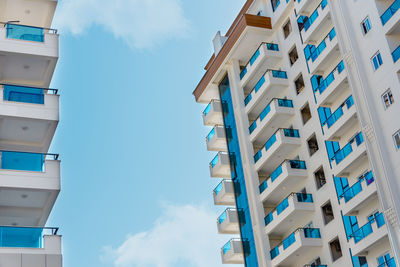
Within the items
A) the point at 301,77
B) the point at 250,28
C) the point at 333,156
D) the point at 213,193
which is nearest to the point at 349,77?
the point at 333,156

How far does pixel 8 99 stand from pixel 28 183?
3.25m

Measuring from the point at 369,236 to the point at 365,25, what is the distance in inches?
438

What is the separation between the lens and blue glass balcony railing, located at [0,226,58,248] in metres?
19.3

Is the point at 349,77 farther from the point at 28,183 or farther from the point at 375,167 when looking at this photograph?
the point at 28,183

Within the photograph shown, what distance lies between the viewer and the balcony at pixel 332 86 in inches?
1506

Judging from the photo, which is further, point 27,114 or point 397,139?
point 397,139

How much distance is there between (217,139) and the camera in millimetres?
49938

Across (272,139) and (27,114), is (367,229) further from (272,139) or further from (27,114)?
(27,114)

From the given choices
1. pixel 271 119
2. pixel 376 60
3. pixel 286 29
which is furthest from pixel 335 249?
pixel 286 29

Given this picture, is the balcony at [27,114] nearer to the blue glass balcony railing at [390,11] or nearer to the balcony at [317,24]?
the blue glass balcony railing at [390,11]

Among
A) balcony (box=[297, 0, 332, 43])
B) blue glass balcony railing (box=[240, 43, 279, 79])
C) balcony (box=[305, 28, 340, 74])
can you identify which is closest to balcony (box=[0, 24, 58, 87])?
balcony (box=[305, 28, 340, 74])

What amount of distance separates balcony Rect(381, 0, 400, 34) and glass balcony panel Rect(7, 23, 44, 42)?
17476mm

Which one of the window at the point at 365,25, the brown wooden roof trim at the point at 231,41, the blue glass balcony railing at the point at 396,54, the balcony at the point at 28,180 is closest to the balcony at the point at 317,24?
the brown wooden roof trim at the point at 231,41

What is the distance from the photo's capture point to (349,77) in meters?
35.4
